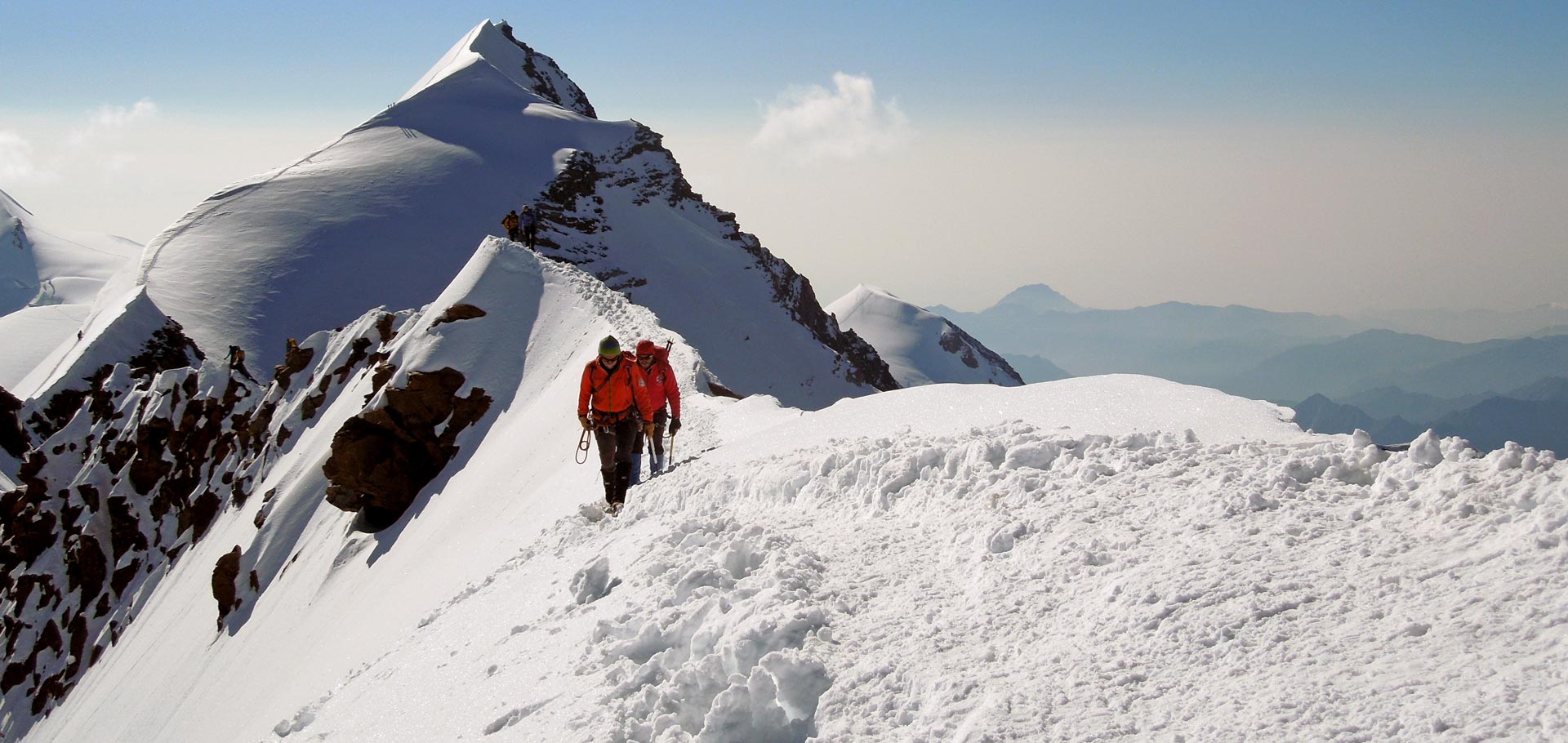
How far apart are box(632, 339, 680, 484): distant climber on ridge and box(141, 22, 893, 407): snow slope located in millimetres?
25763

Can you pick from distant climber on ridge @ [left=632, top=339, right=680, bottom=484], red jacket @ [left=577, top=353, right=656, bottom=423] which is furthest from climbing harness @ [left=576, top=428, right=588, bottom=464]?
red jacket @ [left=577, top=353, right=656, bottom=423]

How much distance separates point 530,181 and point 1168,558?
178ft

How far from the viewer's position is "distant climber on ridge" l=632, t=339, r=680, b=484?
1133cm

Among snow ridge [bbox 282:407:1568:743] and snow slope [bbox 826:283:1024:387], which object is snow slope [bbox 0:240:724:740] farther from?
snow slope [bbox 826:283:1024:387]

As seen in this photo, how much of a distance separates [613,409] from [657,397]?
749mm

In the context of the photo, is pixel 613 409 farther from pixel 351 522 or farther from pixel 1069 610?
pixel 351 522

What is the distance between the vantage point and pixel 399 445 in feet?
60.4

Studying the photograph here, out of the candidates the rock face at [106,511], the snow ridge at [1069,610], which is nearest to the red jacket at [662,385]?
the snow ridge at [1069,610]

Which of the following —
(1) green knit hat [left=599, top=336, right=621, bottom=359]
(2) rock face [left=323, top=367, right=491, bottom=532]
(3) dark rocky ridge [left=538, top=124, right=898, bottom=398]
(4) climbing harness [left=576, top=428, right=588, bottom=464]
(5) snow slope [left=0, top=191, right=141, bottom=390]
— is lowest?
(5) snow slope [left=0, top=191, right=141, bottom=390]

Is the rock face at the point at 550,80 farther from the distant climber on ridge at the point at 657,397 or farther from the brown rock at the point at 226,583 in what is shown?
the distant climber on ridge at the point at 657,397

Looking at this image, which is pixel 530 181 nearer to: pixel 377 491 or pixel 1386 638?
pixel 377 491

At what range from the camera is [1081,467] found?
695 cm

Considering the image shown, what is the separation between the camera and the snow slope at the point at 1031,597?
14.3 feet

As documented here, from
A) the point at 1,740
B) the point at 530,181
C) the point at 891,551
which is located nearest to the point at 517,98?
the point at 530,181
